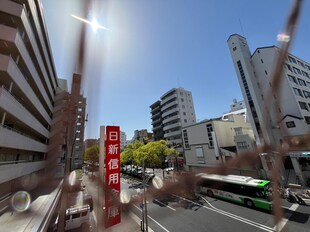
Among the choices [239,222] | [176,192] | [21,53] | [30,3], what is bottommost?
[239,222]

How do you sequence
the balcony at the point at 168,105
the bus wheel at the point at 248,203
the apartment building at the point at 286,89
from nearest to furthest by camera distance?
1. the bus wheel at the point at 248,203
2. the apartment building at the point at 286,89
3. the balcony at the point at 168,105

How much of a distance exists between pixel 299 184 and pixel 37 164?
25850mm

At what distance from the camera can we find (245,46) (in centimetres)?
2075

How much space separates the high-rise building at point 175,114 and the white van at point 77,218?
27.4m

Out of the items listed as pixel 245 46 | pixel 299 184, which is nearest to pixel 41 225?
pixel 299 184

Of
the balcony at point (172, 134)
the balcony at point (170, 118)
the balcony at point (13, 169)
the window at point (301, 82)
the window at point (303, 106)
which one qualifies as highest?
the balcony at point (170, 118)

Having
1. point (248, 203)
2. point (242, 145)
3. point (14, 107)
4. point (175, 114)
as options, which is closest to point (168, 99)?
point (175, 114)

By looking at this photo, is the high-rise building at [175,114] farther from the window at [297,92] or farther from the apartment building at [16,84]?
the apartment building at [16,84]

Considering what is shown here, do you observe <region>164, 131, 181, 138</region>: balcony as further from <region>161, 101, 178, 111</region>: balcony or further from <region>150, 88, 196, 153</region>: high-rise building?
<region>161, 101, 178, 111</region>: balcony

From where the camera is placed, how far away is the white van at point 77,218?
9.20m

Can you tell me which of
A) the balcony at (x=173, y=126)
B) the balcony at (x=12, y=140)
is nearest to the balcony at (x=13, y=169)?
the balcony at (x=12, y=140)

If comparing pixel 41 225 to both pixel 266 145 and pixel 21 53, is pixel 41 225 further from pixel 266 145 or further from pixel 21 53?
pixel 21 53

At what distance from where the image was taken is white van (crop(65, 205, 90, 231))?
9.20 meters

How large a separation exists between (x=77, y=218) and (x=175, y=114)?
32.0 meters
